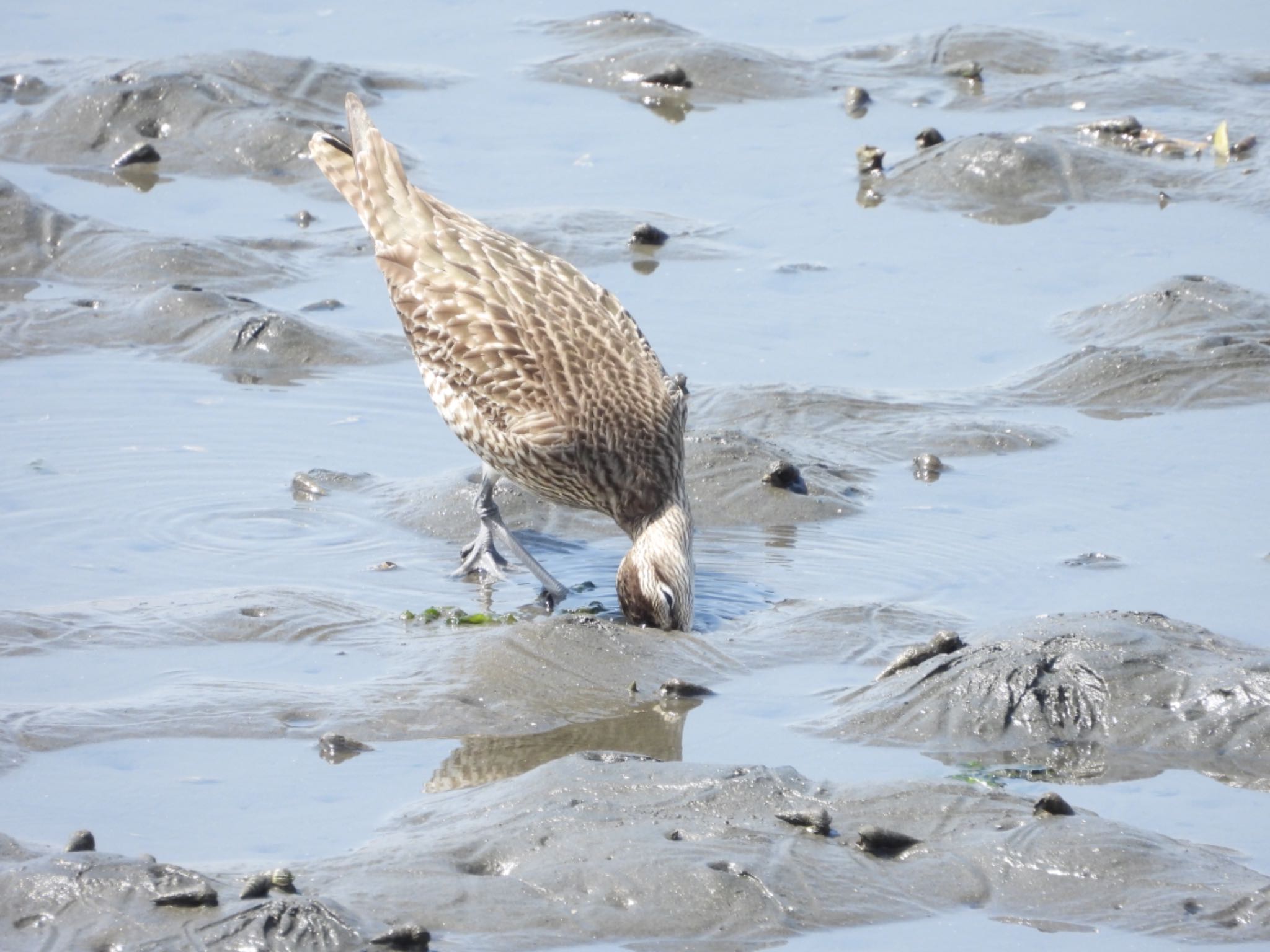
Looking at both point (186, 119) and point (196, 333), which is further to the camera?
point (186, 119)

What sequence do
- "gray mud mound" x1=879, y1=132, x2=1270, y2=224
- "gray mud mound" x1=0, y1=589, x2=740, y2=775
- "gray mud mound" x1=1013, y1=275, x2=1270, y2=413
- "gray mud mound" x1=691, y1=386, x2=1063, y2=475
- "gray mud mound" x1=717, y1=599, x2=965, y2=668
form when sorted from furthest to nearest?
"gray mud mound" x1=879, y1=132, x2=1270, y2=224 < "gray mud mound" x1=1013, y1=275, x2=1270, y2=413 < "gray mud mound" x1=691, y1=386, x2=1063, y2=475 < "gray mud mound" x1=717, y1=599, x2=965, y2=668 < "gray mud mound" x1=0, y1=589, x2=740, y2=775

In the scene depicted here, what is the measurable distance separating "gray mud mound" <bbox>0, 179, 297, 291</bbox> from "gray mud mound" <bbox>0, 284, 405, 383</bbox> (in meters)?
0.39

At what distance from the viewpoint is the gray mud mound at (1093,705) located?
6.18 metres

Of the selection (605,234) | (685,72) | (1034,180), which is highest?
(685,72)

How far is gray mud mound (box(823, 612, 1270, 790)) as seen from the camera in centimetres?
618

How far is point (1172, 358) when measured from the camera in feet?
32.9

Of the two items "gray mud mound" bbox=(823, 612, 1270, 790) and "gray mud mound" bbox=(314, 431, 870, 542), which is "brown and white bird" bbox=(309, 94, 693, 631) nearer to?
"gray mud mound" bbox=(314, 431, 870, 542)

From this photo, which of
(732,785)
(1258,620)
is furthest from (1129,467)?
(732,785)

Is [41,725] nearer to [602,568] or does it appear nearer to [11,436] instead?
[602,568]

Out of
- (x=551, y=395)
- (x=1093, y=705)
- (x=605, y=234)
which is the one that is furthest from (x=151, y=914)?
(x=605, y=234)

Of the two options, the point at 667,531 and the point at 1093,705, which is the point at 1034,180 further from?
the point at 1093,705

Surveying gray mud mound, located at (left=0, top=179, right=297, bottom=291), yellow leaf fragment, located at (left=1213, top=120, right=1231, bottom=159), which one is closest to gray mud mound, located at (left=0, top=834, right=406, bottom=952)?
gray mud mound, located at (left=0, top=179, right=297, bottom=291)

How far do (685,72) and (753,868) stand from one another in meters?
10.6

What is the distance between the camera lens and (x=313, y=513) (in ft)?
28.2
